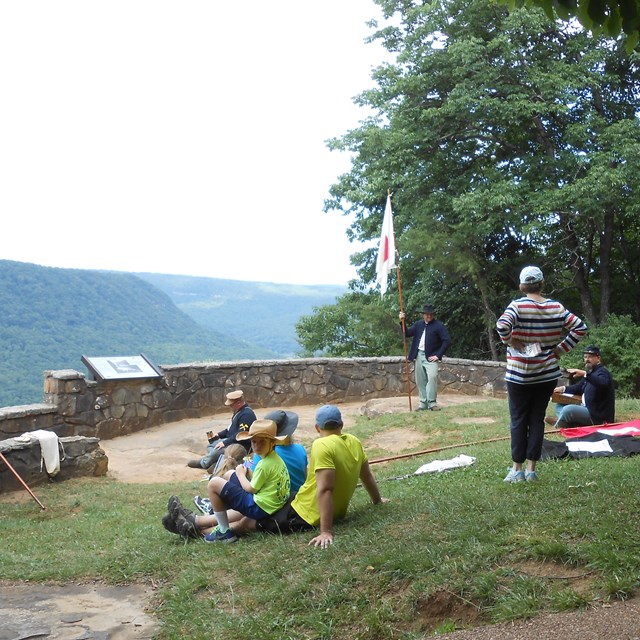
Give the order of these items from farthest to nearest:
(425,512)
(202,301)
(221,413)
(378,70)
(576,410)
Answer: (202,301) < (378,70) < (221,413) < (576,410) < (425,512)

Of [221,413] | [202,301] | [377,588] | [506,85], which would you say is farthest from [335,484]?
[202,301]

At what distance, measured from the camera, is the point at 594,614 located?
3367mm

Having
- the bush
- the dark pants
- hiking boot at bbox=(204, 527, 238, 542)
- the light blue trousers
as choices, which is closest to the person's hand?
hiking boot at bbox=(204, 527, 238, 542)

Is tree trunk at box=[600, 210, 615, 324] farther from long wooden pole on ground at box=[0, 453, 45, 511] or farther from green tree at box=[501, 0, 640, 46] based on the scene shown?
green tree at box=[501, 0, 640, 46]

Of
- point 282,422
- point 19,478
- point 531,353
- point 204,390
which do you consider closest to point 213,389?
point 204,390

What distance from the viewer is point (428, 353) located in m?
12.4

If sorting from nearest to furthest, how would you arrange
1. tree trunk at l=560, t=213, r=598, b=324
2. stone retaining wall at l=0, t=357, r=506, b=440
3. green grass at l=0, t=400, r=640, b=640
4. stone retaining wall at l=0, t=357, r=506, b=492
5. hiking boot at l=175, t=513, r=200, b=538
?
green grass at l=0, t=400, r=640, b=640 < hiking boot at l=175, t=513, r=200, b=538 < stone retaining wall at l=0, t=357, r=506, b=492 < stone retaining wall at l=0, t=357, r=506, b=440 < tree trunk at l=560, t=213, r=598, b=324

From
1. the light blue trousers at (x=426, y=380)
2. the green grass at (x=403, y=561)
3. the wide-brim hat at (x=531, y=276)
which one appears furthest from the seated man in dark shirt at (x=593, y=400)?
the light blue trousers at (x=426, y=380)

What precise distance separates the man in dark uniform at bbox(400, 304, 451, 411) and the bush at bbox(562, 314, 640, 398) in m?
4.42

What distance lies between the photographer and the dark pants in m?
5.67

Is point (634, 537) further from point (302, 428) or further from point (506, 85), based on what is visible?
point (506, 85)

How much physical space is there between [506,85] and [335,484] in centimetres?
1494

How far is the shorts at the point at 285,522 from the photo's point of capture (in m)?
5.52

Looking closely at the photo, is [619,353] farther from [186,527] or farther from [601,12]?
[601,12]
